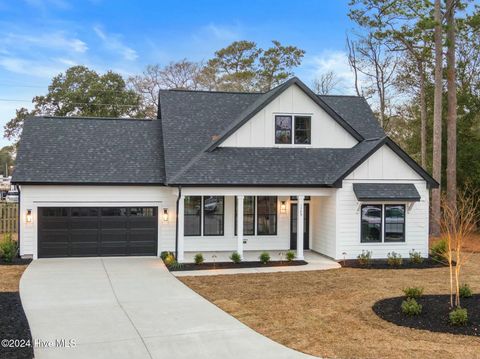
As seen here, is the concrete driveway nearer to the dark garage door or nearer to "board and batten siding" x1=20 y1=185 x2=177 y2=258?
the dark garage door

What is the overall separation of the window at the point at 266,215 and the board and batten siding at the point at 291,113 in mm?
2273

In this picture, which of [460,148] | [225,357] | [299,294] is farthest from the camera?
[460,148]

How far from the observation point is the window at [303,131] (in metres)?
19.2

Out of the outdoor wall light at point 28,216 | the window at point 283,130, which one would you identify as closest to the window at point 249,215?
the window at point 283,130

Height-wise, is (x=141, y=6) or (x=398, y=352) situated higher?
(x=141, y=6)

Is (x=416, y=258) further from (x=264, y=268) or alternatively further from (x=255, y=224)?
(x=255, y=224)

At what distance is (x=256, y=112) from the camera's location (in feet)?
60.2

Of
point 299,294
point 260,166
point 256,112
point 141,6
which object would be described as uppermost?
point 141,6

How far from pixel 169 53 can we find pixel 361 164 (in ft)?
103

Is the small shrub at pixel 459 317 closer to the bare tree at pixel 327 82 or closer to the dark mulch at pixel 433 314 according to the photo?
the dark mulch at pixel 433 314

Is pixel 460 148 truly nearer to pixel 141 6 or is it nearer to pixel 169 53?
pixel 141 6

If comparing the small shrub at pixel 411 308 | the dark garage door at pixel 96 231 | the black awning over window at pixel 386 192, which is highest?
the black awning over window at pixel 386 192

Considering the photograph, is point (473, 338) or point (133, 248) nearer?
point (473, 338)

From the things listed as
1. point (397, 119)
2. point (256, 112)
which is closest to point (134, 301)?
point (256, 112)
